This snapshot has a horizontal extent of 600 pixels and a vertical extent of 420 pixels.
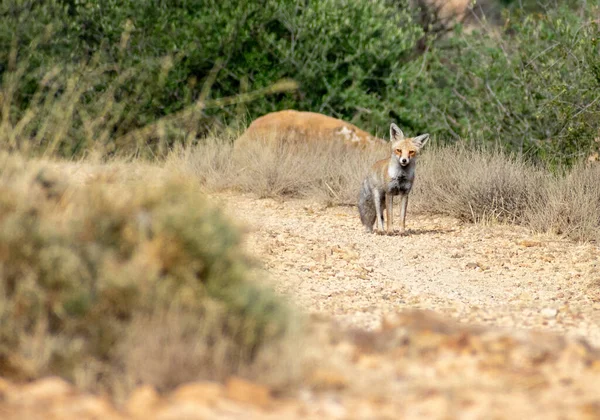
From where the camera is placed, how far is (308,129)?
14.0 metres

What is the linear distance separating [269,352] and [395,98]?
13.9 m

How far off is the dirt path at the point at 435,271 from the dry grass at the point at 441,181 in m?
0.32

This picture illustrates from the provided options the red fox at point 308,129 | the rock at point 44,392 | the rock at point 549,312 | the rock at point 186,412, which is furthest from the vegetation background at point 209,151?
the rock at point 549,312

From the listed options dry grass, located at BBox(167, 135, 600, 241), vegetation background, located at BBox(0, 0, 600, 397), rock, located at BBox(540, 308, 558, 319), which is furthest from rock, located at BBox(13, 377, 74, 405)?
dry grass, located at BBox(167, 135, 600, 241)

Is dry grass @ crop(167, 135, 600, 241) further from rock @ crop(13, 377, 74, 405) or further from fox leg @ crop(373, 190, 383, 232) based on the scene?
rock @ crop(13, 377, 74, 405)

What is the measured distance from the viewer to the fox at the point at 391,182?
9.62 m

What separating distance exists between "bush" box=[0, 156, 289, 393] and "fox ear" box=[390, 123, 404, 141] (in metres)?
6.28

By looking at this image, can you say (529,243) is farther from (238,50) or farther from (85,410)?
(238,50)

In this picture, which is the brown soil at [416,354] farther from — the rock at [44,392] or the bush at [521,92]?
the bush at [521,92]

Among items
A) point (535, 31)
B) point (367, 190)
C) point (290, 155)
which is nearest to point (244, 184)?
point (290, 155)

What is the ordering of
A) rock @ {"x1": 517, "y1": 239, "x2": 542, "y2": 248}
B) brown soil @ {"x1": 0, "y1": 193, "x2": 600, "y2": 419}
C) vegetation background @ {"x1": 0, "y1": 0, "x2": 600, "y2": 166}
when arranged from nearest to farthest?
brown soil @ {"x1": 0, "y1": 193, "x2": 600, "y2": 419} < rock @ {"x1": 517, "y1": 239, "x2": 542, "y2": 248} < vegetation background @ {"x1": 0, "y1": 0, "x2": 600, "y2": 166}

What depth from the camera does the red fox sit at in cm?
1386

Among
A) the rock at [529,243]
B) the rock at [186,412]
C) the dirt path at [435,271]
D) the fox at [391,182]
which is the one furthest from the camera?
the fox at [391,182]

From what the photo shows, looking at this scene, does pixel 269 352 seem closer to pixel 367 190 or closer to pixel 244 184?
pixel 367 190
